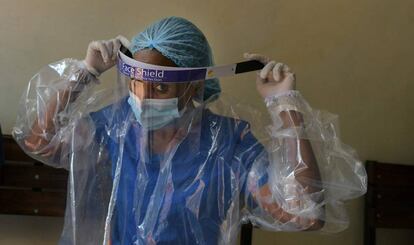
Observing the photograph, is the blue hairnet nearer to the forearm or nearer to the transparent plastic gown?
the transparent plastic gown

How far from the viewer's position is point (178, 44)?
917mm

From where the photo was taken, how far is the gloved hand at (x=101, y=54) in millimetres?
952

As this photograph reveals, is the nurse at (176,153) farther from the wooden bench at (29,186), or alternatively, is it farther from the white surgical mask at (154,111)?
the wooden bench at (29,186)

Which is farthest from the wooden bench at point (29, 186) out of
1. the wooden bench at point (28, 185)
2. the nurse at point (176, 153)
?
the nurse at point (176, 153)

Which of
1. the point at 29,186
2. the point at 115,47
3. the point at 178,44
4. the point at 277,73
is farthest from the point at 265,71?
the point at 29,186

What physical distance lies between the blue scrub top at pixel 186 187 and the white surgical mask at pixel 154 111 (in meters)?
0.04

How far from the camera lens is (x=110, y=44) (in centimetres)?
97

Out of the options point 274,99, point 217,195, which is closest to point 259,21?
point 274,99

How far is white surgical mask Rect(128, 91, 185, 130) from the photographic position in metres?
0.90

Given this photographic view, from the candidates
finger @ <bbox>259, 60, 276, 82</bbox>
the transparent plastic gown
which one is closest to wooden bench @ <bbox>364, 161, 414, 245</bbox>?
the transparent plastic gown

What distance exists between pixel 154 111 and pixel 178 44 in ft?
0.46

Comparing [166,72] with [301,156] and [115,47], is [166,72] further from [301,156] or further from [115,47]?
[301,156]

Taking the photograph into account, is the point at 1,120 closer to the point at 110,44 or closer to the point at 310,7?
the point at 110,44

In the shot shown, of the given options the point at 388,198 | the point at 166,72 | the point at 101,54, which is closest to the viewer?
the point at 166,72
